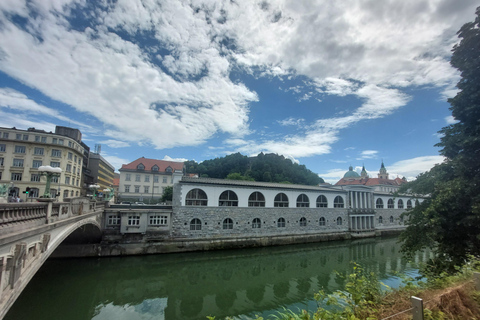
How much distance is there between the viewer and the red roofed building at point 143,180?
3977cm

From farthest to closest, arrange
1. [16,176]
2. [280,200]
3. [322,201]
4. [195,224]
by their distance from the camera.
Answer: [16,176] → [322,201] → [280,200] → [195,224]

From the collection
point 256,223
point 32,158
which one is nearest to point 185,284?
point 256,223

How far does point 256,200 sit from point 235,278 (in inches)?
416

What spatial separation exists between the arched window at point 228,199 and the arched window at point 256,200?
5.36 ft

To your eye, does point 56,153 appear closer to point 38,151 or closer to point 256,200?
point 38,151

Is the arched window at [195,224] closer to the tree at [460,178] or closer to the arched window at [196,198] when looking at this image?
the arched window at [196,198]

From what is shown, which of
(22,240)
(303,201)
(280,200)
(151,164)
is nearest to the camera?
(22,240)

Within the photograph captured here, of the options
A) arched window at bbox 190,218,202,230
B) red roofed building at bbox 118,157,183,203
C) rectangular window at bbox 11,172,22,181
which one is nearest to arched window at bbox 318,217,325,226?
arched window at bbox 190,218,202,230

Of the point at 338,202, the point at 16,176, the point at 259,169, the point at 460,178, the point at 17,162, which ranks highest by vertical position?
the point at 259,169

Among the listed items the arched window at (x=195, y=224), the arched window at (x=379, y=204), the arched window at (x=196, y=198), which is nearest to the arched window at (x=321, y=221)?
the arched window at (x=379, y=204)

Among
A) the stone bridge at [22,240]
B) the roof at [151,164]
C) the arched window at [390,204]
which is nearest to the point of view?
the stone bridge at [22,240]

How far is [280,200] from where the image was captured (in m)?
25.4

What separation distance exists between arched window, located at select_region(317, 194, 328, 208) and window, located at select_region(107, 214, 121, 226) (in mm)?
20766

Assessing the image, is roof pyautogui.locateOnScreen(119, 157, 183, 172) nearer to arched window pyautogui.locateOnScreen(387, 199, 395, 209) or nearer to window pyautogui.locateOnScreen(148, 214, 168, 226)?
window pyautogui.locateOnScreen(148, 214, 168, 226)
